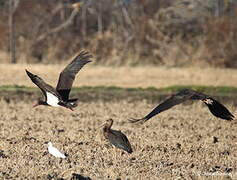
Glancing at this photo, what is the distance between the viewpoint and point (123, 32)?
106 feet

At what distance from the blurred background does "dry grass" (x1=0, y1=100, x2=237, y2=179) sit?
47.4 ft

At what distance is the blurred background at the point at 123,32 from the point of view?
97.8ft

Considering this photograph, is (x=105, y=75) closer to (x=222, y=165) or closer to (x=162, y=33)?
(x=162, y=33)

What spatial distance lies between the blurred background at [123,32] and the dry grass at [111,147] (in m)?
14.4

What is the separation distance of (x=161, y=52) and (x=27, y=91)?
459 inches

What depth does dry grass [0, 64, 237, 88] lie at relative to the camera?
23938mm

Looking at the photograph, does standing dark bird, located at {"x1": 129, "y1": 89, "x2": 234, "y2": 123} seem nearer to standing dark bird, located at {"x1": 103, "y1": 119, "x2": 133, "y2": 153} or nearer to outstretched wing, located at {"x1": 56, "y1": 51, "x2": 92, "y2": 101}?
standing dark bird, located at {"x1": 103, "y1": 119, "x2": 133, "y2": 153}

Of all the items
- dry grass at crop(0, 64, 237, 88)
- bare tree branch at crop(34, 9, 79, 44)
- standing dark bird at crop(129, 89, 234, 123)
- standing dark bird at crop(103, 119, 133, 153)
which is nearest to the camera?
standing dark bird at crop(129, 89, 234, 123)

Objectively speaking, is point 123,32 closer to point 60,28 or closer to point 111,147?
point 60,28

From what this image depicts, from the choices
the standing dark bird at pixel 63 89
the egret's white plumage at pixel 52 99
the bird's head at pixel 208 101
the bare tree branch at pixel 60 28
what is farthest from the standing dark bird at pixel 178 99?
the bare tree branch at pixel 60 28

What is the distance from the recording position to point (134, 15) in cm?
3291

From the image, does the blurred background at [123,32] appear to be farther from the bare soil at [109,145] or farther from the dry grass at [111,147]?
the dry grass at [111,147]

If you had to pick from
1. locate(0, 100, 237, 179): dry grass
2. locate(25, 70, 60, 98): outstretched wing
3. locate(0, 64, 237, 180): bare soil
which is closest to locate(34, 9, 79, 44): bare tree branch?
locate(0, 64, 237, 180): bare soil

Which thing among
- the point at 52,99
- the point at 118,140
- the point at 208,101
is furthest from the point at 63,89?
the point at 208,101
